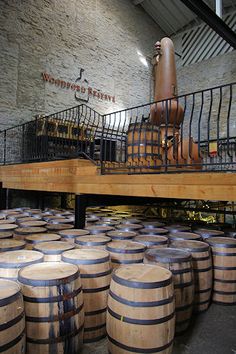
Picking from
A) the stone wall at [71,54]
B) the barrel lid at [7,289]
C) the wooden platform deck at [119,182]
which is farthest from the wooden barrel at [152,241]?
the stone wall at [71,54]

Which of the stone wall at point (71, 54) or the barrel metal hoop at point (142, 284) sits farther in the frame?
the stone wall at point (71, 54)

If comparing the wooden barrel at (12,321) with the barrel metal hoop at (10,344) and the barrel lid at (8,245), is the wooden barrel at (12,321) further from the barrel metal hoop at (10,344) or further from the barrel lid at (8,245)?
the barrel lid at (8,245)

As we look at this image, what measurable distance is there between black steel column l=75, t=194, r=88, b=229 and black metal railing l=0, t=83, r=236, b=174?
624mm

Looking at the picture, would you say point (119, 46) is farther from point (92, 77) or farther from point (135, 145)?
point (135, 145)

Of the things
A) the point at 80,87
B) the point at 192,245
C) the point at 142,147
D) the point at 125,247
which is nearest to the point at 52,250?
the point at 125,247

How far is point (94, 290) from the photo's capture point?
86.0 inches

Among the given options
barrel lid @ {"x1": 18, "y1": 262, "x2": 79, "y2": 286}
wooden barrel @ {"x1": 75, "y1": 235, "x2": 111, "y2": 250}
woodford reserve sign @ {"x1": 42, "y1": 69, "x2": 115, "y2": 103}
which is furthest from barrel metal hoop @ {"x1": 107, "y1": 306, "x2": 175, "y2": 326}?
woodford reserve sign @ {"x1": 42, "y1": 69, "x2": 115, "y2": 103}

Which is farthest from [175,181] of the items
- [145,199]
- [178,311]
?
[145,199]

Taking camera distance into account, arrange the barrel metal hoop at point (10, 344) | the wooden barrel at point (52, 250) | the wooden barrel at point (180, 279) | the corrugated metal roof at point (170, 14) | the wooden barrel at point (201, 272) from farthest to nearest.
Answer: the corrugated metal roof at point (170, 14) → the wooden barrel at point (201, 272) → the wooden barrel at point (52, 250) → the wooden barrel at point (180, 279) → the barrel metal hoop at point (10, 344)

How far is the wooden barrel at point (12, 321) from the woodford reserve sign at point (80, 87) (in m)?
9.09

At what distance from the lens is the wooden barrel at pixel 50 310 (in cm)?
172

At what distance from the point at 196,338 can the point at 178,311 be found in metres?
0.27

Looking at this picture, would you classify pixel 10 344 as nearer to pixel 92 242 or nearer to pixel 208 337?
pixel 92 242

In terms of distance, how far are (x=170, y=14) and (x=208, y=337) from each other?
44.8ft
